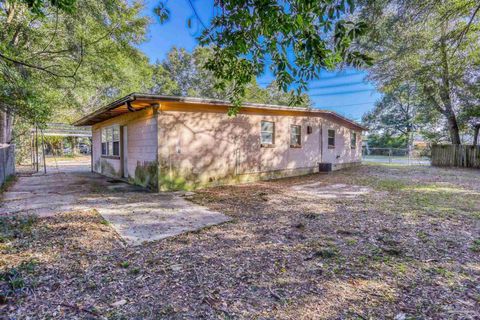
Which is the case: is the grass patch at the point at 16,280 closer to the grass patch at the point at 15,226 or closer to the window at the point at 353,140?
the grass patch at the point at 15,226

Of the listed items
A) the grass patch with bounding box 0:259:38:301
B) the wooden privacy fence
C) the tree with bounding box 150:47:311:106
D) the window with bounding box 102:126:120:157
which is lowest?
the grass patch with bounding box 0:259:38:301

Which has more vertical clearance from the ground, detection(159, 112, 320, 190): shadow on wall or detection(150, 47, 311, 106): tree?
detection(150, 47, 311, 106): tree

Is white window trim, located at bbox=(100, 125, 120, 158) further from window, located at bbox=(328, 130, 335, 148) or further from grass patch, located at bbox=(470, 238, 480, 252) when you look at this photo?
grass patch, located at bbox=(470, 238, 480, 252)

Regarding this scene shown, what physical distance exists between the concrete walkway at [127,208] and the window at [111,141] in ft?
9.04

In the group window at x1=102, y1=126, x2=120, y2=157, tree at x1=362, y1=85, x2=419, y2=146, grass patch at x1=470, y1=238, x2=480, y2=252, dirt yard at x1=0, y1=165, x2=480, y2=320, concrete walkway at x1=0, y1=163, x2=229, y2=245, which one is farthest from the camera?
tree at x1=362, y1=85, x2=419, y2=146

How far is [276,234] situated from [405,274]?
1.61m

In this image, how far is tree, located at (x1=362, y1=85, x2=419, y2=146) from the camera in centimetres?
3009

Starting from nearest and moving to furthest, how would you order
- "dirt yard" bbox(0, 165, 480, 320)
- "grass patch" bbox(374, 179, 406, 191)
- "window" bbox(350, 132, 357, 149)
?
"dirt yard" bbox(0, 165, 480, 320), "grass patch" bbox(374, 179, 406, 191), "window" bbox(350, 132, 357, 149)

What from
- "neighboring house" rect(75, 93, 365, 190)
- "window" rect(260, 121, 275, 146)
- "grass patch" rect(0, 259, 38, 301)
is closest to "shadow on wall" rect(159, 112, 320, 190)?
"neighboring house" rect(75, 93, 365, 190)

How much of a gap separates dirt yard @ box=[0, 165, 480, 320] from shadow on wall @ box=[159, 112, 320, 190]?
2.83 m

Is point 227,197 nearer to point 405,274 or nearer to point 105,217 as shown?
point 105,217

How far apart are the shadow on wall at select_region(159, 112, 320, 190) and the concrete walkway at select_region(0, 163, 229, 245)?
1.00m

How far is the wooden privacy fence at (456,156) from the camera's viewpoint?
44.9 ft

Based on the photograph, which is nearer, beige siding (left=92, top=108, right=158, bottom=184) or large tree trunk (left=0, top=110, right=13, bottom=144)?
beige siding (left=92, top=108, right=158, bottom=184)
